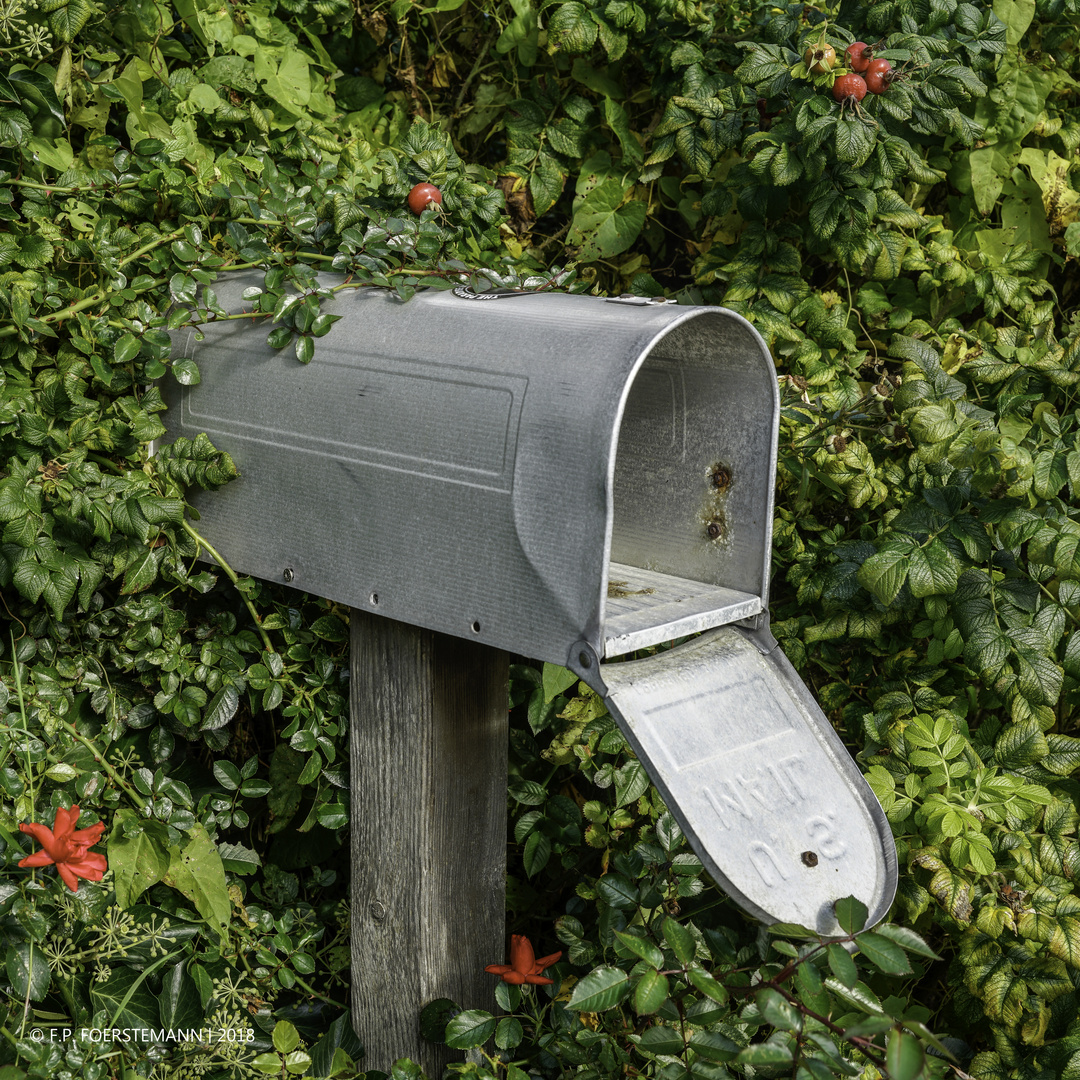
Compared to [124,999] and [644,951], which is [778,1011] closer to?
[644,951]

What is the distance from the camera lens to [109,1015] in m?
1.43

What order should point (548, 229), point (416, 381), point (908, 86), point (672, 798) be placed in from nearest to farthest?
point (672, 798), point (416, 381), point (908, 86), point (548, 229)

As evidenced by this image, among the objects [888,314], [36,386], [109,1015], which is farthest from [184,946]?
[888,314]

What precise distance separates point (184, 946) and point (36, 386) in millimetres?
819

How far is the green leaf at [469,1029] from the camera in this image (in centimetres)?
137

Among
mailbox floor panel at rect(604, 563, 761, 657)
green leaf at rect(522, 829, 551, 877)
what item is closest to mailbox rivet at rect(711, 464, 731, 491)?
mailbox floor panel at rect(604, 563, 761, 657)

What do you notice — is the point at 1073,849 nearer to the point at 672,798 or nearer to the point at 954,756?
the point at 954,756

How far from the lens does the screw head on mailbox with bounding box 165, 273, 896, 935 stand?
1.07 meters

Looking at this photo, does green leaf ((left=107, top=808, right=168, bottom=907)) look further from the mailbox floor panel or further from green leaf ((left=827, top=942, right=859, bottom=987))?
green leaf ((left=827, top=942, right=859, bottom=987))

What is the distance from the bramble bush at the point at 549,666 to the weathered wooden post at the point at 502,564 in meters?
0.08

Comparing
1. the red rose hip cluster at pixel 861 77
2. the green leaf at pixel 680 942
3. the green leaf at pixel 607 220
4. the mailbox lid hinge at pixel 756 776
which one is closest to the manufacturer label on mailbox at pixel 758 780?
the mailbox lid hinge at pixel 756 776

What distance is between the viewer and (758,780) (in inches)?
44.8

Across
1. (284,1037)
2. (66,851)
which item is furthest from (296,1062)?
(66,851)

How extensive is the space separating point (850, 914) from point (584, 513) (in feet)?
1.52
